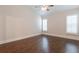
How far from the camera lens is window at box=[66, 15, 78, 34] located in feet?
4.76

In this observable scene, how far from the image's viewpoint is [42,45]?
152cm

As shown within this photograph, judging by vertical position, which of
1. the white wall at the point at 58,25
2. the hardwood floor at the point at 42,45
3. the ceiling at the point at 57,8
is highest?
the ceiling at the point at 57,8

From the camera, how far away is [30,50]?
4.59 feet

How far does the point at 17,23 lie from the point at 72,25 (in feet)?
3.22

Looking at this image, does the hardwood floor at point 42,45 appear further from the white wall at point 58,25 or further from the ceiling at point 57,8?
the ceiling at point 57,8

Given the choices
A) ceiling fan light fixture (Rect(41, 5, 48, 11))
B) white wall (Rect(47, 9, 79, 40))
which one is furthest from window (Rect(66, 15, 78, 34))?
ceiling fan light fixture (Rect(41, 5, 48, 11))

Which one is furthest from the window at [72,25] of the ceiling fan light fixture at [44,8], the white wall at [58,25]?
the ceiling fan light fixture at [44,8]

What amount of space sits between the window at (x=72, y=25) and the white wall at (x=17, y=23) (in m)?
0.54

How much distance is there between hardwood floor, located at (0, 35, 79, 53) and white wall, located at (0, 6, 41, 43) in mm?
107

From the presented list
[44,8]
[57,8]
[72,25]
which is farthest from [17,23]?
[72,25]

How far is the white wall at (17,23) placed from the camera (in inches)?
57.8

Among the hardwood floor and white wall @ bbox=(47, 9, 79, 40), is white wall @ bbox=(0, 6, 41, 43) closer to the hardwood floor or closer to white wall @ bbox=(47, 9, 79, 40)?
the hardwood floor

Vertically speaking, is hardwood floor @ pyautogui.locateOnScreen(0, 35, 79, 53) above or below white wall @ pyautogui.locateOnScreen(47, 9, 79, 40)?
below
